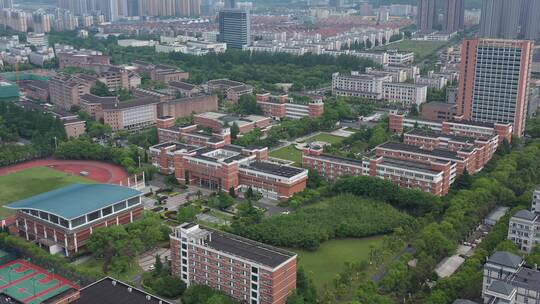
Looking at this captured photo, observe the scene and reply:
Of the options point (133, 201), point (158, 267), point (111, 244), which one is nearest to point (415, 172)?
point (133, 201)

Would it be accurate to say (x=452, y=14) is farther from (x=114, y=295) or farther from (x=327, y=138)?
(x=114, y=295)

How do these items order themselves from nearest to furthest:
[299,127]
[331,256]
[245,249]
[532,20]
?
1. [245,249]
2. [331,256]
3. [299,127]
4. [532,20]

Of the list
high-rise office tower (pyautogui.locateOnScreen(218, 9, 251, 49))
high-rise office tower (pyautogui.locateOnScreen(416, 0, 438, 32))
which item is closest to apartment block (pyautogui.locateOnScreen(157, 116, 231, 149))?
high-rise office tower (pyautogui.locateOnScreen(218, 9, 251, 49))

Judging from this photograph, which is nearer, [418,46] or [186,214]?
[186,214]

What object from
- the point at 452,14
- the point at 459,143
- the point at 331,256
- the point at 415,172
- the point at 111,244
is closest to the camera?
the point at 111,244

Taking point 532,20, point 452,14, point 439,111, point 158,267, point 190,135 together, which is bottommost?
point 158,267

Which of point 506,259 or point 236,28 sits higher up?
point 236,28

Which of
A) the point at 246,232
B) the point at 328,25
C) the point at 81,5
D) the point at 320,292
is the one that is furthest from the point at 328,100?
the point at 81,5

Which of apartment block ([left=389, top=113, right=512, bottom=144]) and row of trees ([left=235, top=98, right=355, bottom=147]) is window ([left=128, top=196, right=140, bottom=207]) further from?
apartment block ([left=389, top=113, right=512, bottom=144])
